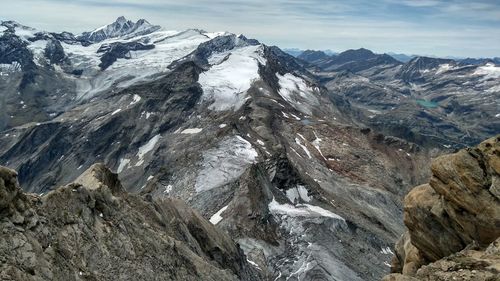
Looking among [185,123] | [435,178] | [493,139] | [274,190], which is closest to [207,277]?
[435,178]

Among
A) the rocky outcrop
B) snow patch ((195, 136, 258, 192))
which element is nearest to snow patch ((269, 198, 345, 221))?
snow patch ((195, 136, 258, 192))

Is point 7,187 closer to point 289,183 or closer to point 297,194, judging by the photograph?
point 297,194

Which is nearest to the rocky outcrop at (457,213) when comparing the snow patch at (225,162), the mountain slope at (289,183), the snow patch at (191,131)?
the mountain slope at (289,183)

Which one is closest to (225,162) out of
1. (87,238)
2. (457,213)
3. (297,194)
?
(297,194)

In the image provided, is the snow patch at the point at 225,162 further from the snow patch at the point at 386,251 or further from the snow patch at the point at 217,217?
the snow patch at the point at 386,251

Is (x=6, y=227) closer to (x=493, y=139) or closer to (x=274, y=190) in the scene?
(x=493, y=139)

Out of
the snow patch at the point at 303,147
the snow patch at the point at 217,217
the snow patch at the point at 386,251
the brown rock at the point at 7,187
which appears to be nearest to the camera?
the brown rock at the point at 7,187
